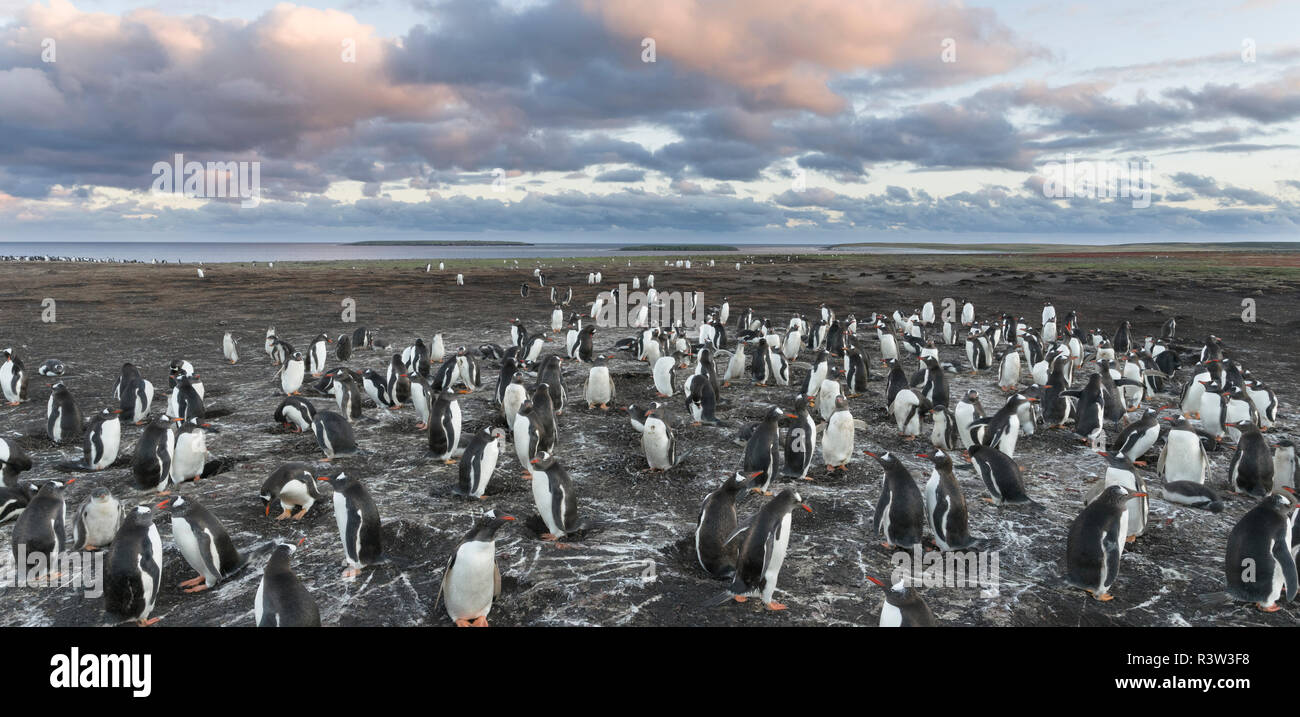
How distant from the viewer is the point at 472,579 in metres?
5.32

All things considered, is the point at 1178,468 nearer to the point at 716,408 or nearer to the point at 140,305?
the point at 716,408

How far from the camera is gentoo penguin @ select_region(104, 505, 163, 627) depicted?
5281 millimetres

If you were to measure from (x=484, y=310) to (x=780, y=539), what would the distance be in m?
26.4

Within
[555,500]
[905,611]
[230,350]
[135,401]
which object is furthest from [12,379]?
[905,611]

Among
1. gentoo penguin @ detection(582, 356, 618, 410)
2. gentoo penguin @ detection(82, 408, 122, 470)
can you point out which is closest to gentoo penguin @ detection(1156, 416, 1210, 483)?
gentoo penguin @ detection(582, 356, 618, 410)

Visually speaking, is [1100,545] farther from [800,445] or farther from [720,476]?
[720,476]

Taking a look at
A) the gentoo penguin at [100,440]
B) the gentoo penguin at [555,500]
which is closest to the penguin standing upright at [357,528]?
the gentoo penguin at [555,500]

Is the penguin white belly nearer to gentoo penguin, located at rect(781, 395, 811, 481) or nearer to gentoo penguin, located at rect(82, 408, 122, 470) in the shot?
gentoo penguin, located at rect(781, 395, 811, 481)

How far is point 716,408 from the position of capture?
12.4 meters

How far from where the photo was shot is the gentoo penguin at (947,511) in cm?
661

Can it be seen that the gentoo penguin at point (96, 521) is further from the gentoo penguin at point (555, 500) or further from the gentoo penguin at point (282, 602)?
the gentoo penguin at point (555, 500)
